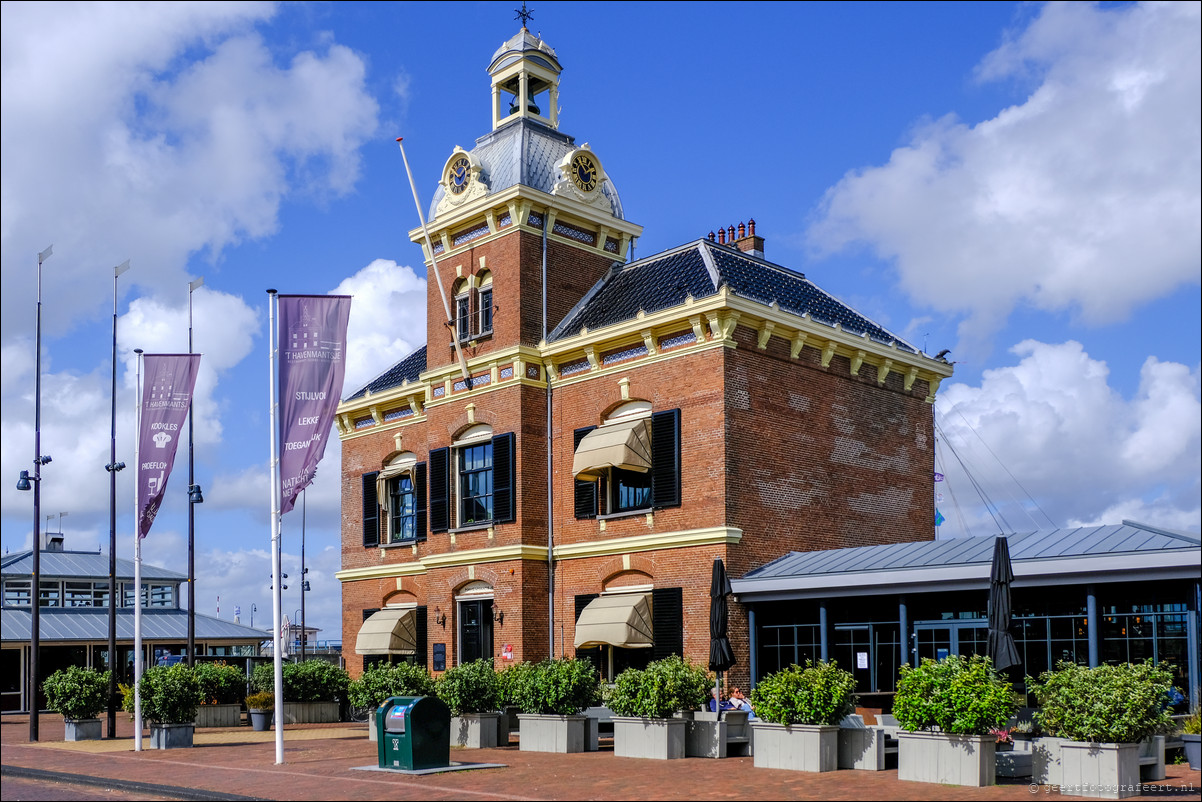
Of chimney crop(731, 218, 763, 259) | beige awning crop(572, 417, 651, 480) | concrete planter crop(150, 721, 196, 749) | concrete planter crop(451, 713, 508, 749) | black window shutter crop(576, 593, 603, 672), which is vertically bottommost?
concrete planter crop(150, 721, 196, 749)

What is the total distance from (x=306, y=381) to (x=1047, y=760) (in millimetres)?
14003

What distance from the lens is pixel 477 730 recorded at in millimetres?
23578

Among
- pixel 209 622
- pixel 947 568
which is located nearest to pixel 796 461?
pixel 947 568

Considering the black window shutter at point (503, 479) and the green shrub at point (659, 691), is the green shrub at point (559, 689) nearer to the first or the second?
the green shrub at point (659, 691)

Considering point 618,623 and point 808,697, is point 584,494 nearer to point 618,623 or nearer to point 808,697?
point 618,623

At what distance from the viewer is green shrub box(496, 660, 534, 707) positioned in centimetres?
2300

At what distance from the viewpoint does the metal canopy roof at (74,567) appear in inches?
1879

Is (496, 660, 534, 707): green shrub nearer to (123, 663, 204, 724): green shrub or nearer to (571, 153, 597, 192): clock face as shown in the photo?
(123, 663, 204, 724): green shrub

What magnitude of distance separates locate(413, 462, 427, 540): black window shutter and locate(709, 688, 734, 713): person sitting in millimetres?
12419

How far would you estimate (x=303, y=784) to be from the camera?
17.7 metres

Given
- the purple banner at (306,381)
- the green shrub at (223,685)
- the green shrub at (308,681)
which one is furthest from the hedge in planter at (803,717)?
the green shrub at (223,685)

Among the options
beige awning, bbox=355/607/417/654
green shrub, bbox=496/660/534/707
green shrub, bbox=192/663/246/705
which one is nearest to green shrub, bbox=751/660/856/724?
green shrub, bbox=496/660/534/707

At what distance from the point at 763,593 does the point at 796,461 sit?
13.0 feet

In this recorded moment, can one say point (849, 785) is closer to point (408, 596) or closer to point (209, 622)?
point (408, 596)
